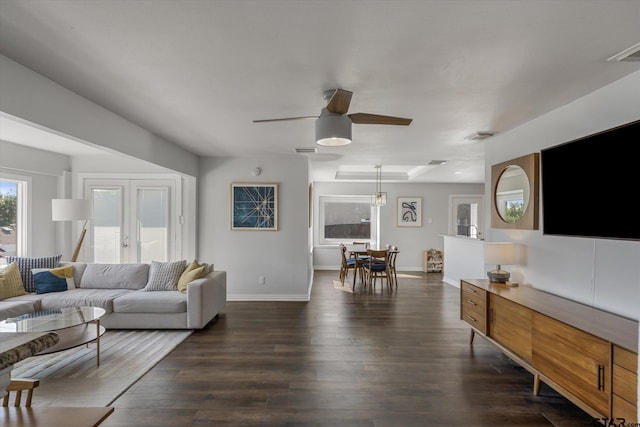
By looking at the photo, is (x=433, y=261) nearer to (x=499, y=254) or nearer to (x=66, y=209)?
(x=499, y=254)

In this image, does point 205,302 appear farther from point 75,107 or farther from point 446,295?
point 446,295

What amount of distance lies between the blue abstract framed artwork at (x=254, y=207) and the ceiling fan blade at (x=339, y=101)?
3.19 meters

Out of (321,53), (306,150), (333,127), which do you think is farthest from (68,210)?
→ (321,53)

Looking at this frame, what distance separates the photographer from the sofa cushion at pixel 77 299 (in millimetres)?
3848

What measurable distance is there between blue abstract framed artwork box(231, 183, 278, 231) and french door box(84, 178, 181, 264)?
1.00 metres

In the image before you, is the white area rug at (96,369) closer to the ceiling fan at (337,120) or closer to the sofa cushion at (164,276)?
the sofa cushion at (164,276)

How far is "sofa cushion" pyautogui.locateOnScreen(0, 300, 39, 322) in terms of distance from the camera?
340 cm

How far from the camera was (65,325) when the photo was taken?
290cm

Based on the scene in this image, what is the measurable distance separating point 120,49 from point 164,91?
684 millimetres

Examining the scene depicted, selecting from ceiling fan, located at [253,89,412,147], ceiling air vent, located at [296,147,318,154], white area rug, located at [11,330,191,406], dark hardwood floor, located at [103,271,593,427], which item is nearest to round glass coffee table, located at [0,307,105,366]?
white area rug, located at [11,330,191,406]

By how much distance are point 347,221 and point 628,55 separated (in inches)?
289

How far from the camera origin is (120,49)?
6.59ft

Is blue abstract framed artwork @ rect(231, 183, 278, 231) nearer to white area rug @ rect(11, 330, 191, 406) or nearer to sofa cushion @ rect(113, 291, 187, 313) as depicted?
sofa cushion @ rect(113, 291, 187, 313)

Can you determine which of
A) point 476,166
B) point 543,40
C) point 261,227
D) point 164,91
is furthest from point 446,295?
point 164,91
